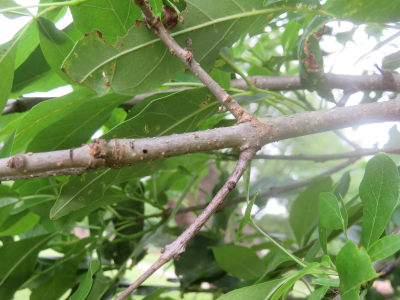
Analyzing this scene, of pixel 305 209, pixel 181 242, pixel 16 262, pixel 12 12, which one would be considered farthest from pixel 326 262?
pixel 16 262

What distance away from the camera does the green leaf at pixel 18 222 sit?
0.61m

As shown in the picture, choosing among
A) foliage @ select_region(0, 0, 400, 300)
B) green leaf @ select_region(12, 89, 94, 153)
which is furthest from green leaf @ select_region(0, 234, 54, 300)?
green leaf @ select_region(12, 89, 94, 153)

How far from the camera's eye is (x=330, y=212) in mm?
349

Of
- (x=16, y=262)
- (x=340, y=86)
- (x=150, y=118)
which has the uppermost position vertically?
(x=340, y=86)

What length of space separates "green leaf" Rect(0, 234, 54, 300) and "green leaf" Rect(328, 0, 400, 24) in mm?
643

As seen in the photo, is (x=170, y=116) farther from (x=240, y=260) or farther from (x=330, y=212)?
(x=240, y=260)

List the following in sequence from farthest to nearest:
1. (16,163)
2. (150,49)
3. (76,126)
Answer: (76,126) < (150,49) < (16,163)

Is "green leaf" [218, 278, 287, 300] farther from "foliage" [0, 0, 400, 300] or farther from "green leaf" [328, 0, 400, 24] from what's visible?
"green leaf" [328, 0, 400, 24]

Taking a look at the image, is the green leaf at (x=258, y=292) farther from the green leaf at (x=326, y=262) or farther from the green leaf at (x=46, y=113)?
the green leaf at (x=46, y=113)

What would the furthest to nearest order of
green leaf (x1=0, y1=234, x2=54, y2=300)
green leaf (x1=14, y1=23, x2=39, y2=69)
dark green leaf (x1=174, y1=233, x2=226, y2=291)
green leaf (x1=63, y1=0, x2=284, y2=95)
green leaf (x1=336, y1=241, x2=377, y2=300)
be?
dark green leaf (x1=174, y1=233, x2=226, y2=291) → green leaf (x1=0, y1=234, x2=54, y2=300) → green leaf (x1=14, y1=23, x2=39, y2=69) → green leaf (x1=63, y1=0, x2=284, y2=95) → green leaf (x1=336, y1=241, x2=377, y2=300)

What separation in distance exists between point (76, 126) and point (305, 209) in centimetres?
50

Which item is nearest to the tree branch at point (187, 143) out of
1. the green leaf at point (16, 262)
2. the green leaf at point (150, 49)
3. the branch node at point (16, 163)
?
the branch node at point (16, 163)

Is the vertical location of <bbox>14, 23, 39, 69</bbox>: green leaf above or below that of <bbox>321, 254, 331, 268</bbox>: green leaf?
above

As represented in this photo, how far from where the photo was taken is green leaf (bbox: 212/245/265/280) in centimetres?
61
